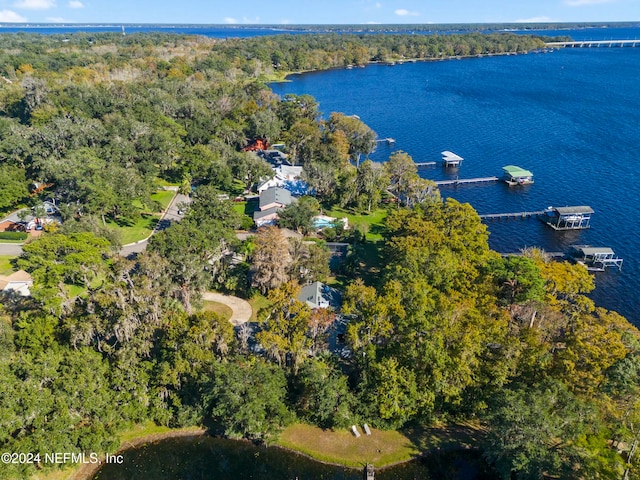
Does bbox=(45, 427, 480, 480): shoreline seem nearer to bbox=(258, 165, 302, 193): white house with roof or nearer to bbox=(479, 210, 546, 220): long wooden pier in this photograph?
bbox=(258, 165, 302, 193): white house with roof

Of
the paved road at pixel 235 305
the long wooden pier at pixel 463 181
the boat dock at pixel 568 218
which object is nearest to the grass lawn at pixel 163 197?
the paved road at pixel 235 305

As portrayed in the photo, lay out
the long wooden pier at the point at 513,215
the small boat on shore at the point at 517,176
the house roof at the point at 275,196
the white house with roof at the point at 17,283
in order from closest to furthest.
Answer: the white house with roof at the point at 17,283, the house roof at the point at 275,196, the long wooden pier at the point at 513,215, the small boat on shore at the point at 517,176

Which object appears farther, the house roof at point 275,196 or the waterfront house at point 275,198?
the house roof at point 275,196

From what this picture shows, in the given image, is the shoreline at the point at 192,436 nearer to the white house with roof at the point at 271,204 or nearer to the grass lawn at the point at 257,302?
the grass lawn at the point at 257,302

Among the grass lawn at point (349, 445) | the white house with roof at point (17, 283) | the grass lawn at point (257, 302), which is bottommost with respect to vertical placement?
the grass lawn at point (349, 445)

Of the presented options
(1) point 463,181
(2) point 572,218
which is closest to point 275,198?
(1) point 463,181

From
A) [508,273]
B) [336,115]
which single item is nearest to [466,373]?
[508,273]
